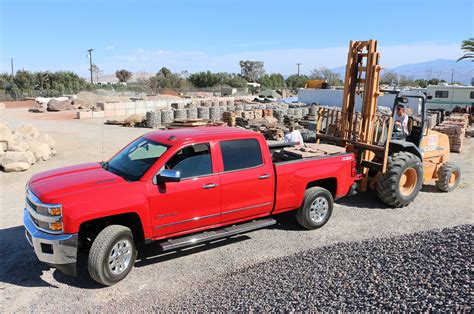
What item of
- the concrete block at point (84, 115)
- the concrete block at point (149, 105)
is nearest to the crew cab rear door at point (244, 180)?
the concrete block at point (84, 115)

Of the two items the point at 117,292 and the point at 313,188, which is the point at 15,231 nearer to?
the point at 117,292

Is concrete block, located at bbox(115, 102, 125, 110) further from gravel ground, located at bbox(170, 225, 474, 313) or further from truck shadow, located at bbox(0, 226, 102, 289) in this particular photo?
gravel ground, located at bbox(170, 225, 474, 313)

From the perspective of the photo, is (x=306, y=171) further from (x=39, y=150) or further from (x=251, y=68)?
(x=251, y=68)

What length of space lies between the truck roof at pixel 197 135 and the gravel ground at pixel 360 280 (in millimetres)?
2059

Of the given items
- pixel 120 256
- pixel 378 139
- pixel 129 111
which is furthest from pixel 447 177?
pixel 129 111

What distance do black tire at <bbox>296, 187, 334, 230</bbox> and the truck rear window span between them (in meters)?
1.31

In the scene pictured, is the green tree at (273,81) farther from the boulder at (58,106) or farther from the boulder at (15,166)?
the boulder at (15,166)

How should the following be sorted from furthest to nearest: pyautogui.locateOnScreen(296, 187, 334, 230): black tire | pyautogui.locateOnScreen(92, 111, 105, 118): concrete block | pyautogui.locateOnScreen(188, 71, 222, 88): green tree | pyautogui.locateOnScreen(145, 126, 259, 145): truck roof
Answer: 1. pyautogui.locateOnScreen(188, 71, 222, 88): green tree
2. pyautogui.locateOnScreen(92, 111, 105, 118): concrete block
3. pyautogui.locateOnScreen(296, 187, 334, 230): black tire
4. pyautogui.locateOnScreen(145, 126, 259, 145): truck roof

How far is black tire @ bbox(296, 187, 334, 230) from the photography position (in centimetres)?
725

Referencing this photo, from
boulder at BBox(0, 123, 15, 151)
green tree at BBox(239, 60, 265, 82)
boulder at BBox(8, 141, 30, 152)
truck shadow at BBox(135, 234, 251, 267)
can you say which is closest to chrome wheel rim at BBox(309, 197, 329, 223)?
truck shadow at BBox(135, 234, 251, 267)

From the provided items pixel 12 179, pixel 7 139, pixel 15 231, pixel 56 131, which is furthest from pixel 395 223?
pixel 56 131

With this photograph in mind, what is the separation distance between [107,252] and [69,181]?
→ 114 cm

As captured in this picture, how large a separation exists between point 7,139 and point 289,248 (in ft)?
33.7

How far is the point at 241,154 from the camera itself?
6465 mm
